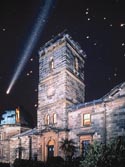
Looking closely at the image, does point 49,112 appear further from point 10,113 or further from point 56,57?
point 10,113

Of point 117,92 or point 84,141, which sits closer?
point 117,92

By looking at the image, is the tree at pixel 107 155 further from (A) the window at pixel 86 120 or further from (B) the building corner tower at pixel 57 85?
(B) the building corner tower at pixel 57 85

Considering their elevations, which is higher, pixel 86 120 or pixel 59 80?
pixel 59 80

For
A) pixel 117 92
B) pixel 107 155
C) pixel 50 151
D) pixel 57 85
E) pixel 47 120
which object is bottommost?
pixel 50 151

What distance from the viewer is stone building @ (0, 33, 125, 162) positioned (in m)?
28.9

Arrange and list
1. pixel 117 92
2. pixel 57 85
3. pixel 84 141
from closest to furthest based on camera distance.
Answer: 1. pixel 117 92
2. pixel 84 141
3. pixel 57 85

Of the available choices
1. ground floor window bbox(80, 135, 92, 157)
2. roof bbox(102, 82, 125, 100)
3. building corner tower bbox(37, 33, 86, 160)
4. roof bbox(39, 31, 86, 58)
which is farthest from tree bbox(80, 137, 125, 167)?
roof bbox(39, 31, 86, 58)

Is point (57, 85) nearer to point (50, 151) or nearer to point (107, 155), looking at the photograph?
point (50, 151)

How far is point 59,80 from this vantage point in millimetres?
35250

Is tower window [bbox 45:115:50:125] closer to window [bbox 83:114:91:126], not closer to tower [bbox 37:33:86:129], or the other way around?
tower [bbox 37:33:86:129]

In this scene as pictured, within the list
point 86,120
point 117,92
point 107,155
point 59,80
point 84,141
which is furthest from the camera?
point 59,80

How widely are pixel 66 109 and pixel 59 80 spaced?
414 cm

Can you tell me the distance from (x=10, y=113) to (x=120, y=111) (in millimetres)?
30943

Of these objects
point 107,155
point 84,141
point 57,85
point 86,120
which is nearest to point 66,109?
point 86,120
